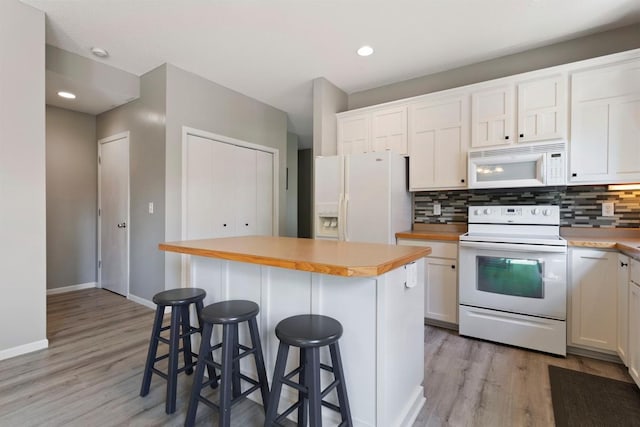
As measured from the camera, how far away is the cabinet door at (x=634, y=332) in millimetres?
1773

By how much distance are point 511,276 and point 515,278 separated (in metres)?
0.03

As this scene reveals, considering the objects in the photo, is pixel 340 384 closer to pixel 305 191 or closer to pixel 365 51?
pixel 365 51

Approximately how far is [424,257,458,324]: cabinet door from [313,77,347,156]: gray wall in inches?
67.6

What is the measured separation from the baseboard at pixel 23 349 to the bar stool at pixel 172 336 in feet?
4.14

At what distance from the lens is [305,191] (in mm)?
7051

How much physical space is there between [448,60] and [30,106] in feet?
12.1

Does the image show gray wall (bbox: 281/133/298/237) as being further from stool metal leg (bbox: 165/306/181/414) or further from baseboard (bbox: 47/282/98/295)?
stool metal leg (bbox: 165/306/181/414)

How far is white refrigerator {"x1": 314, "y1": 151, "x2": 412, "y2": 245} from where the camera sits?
114 inches

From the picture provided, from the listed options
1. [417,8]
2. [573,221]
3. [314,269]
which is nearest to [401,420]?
[314,269]

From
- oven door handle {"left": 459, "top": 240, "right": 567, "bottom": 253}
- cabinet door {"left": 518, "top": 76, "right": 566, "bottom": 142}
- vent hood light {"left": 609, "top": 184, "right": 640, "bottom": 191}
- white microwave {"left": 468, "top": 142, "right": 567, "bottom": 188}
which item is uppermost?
cabinet door {"left": 518, "top": 76, "right": 566, "bottom": 142}

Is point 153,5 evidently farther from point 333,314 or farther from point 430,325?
point 430,325

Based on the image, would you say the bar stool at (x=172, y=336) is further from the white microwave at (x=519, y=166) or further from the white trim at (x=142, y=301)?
the white microwave at (x=519, y=166)

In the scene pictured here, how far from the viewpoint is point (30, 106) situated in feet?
7.50

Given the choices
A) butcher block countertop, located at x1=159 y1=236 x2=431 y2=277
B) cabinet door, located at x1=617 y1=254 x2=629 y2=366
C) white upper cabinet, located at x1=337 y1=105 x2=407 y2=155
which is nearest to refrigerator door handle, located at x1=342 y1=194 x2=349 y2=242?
white upper cabinet, located at x1=337 y1=105 x2=407 y2=155
